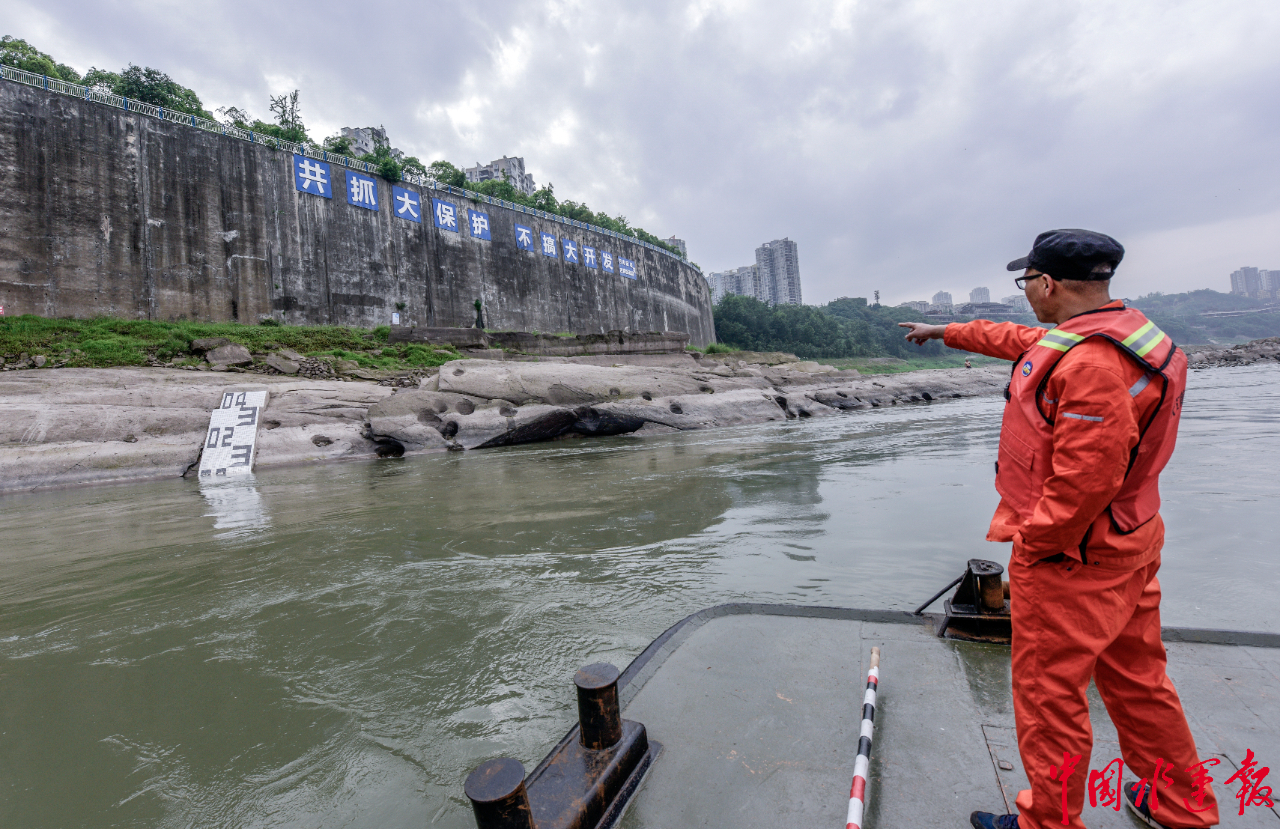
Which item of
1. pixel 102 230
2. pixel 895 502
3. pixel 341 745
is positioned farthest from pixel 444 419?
pixel 102 230

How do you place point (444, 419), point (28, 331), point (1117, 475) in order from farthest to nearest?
point (28, 331) < point (444, 419) < point (1117, 475)

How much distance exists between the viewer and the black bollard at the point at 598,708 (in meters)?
1.64

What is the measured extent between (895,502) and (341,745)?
5.25 m

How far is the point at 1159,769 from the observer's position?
1457mm

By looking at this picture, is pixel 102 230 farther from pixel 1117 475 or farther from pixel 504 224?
pixel 1117 475

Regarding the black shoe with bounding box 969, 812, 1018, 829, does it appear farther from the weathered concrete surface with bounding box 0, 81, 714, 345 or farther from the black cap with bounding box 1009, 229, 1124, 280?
the weathered concrete surface with bounding box 0, 81, 714, 345

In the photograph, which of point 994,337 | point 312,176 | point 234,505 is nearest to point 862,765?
point 994,337

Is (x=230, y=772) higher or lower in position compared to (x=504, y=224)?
lower

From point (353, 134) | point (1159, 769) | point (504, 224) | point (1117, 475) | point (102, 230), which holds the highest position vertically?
point (353, 134)

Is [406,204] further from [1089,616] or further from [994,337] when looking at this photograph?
[1089,616]

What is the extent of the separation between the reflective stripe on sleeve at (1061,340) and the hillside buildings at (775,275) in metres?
120

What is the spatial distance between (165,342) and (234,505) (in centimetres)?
1168

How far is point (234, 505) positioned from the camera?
731 centimetres

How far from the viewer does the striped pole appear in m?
1.33
